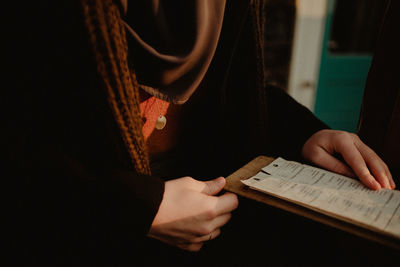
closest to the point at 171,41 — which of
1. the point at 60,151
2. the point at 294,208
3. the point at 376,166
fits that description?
the point at 60,151

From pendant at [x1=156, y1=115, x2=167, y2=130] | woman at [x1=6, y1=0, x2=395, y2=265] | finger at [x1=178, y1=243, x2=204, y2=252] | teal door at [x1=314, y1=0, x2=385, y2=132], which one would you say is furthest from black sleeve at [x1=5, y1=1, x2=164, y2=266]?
teal door at [x1=314, y1=0, x2=385, y2=132]

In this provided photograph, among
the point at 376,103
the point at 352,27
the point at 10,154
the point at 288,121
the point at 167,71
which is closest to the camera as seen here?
the point at 10,154

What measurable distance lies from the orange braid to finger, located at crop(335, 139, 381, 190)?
50 centimetres

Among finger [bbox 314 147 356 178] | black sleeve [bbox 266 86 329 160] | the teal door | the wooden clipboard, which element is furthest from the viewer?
the teal door

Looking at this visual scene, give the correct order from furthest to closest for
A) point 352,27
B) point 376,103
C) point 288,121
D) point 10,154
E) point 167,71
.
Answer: point 352,27
point 288,121
point 376,103
point 167,71
point 10,154

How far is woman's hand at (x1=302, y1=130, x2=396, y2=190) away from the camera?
2.04ft

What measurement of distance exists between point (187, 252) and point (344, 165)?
45cm

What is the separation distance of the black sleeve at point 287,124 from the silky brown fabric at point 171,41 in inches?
14.6

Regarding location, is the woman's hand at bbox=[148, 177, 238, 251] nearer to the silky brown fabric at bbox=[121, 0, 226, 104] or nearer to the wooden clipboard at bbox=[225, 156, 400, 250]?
the wooden clipboard at bbox=[225, 156, 400, 250]

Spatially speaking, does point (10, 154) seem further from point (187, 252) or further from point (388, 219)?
point (388, 219)

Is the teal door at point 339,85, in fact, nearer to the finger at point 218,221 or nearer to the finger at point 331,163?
the finger at point 331,163

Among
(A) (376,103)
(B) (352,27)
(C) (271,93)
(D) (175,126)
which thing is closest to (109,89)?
(D) (175,126)

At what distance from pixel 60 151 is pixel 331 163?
0.63 meters

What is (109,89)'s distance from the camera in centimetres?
52
